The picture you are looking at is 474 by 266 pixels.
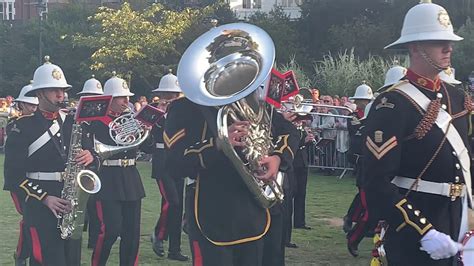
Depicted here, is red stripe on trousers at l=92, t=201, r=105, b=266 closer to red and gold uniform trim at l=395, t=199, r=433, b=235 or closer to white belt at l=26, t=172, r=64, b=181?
white belt at l=26, t=172, r=64, b=181

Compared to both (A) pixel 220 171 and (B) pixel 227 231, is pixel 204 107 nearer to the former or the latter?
(A) pixel 220 171

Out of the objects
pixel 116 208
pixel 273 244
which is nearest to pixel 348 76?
pixel 116 208

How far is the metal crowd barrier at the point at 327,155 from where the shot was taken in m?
18.7

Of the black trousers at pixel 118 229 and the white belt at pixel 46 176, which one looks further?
the black trousers at pixel 118 229

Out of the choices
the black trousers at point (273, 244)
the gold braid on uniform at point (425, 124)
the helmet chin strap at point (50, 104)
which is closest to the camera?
the gold braid on uniform at point (425, 124)

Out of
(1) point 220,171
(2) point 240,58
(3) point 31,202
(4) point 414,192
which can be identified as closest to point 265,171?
(1) point 220,171

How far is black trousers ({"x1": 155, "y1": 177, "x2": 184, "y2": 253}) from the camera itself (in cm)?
997

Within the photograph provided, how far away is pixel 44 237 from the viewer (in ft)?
22.6

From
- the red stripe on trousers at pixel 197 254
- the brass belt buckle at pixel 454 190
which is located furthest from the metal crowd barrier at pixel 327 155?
the brass belt buckle at pixel 454 190

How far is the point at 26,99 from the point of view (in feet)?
31.8

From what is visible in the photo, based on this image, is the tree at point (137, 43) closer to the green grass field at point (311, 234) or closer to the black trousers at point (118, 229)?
the green grass field at point (311, 234)

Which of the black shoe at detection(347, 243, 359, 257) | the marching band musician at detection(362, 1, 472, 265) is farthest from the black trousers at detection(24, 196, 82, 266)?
the black shoe at detection(347, 243, 359, 257)

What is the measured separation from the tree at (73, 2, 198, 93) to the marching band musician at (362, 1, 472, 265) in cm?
3548

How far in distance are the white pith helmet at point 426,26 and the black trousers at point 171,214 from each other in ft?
18.5
